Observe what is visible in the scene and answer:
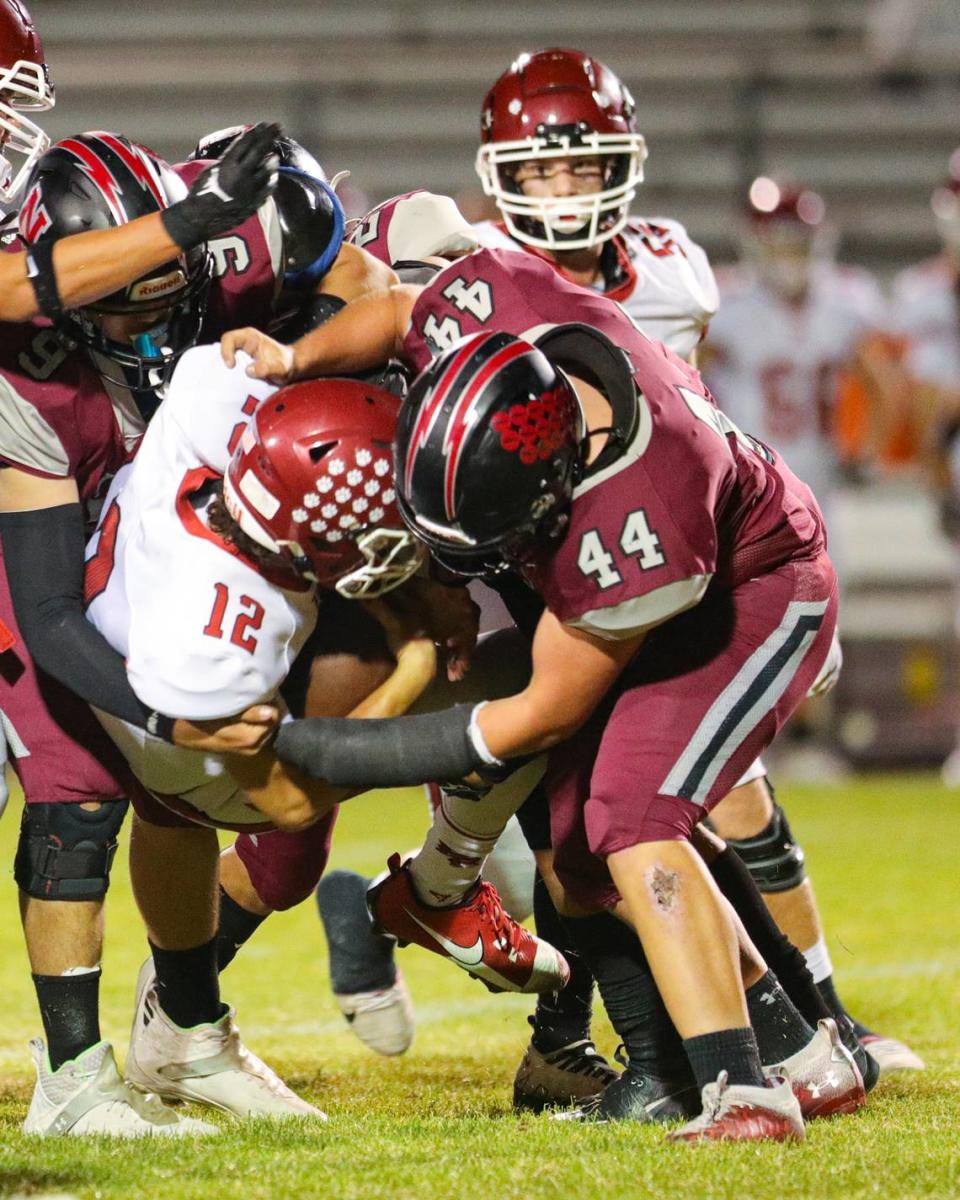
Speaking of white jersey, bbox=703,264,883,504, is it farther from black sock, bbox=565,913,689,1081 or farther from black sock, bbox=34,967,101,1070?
black sock, bbox=34,967,101,1070

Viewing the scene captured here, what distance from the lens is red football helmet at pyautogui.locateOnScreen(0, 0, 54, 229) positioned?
2.99m

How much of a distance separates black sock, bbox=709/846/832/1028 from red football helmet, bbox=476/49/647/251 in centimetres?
136

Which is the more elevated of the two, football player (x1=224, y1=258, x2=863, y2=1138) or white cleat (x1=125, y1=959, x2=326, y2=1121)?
football player (x1=224, y1=258, x2=863, y2=1138)

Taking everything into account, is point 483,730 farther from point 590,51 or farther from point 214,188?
point 590,51

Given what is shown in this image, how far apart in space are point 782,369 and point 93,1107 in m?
5.19

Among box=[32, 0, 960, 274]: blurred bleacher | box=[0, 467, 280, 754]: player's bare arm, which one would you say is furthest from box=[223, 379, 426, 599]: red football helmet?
box=[32, 0, 960, 274]: blurred bleacher

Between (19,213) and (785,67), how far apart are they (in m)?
9.39

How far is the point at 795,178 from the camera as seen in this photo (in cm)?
1140

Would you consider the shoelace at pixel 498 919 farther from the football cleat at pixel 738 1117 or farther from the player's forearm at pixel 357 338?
the player's forearm at pixel 357 338

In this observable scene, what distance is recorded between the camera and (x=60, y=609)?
2.64 m

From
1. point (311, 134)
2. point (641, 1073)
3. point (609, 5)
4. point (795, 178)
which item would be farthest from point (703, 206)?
point (641, 1073)

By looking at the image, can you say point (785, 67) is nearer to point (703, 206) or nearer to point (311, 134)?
point (703, 206)

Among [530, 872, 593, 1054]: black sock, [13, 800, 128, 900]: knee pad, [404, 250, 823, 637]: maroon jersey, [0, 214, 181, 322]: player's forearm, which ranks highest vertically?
[0, 214, 181, 322]: player's forearm

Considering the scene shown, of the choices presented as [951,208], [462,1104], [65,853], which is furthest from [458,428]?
[951,208]
